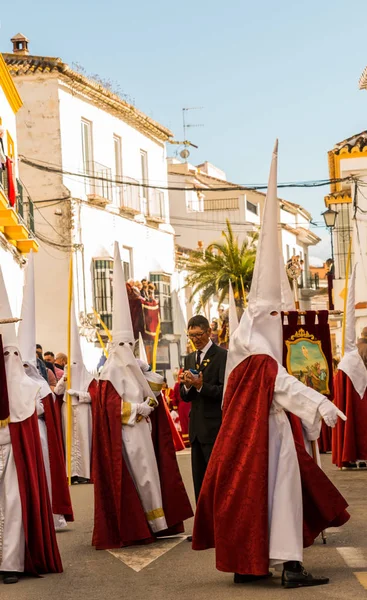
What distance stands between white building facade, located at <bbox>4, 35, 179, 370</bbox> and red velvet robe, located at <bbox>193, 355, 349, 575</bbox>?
28.6 meters

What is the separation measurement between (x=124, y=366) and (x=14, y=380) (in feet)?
6.53

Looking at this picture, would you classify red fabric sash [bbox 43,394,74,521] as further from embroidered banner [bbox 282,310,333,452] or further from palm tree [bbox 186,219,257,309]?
palm tree [bbox 186,219,257,309]

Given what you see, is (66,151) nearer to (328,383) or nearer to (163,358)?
(163,358)

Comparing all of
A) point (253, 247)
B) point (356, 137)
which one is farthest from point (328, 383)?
point (253, 247)

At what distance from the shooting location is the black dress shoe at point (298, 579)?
8047mm

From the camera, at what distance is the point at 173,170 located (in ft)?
202

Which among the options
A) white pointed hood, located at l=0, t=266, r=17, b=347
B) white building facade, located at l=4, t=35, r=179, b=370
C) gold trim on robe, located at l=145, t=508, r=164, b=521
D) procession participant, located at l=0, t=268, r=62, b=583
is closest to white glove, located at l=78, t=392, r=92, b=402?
gold trim on robe, located at l=145, t=508, r=164, b=521

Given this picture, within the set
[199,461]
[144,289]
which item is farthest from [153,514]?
[144,289]

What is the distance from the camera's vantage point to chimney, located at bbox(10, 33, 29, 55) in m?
39.2

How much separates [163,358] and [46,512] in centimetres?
3554

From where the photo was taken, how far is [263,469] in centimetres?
816

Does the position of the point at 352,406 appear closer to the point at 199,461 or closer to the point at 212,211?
the point at 199,461

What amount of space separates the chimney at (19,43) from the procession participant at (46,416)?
2873 centimetres

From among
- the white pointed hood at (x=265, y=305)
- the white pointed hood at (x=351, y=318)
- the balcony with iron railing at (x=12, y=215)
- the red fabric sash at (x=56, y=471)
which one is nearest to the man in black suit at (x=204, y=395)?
the red fabric sash at (x=56, y=471)
